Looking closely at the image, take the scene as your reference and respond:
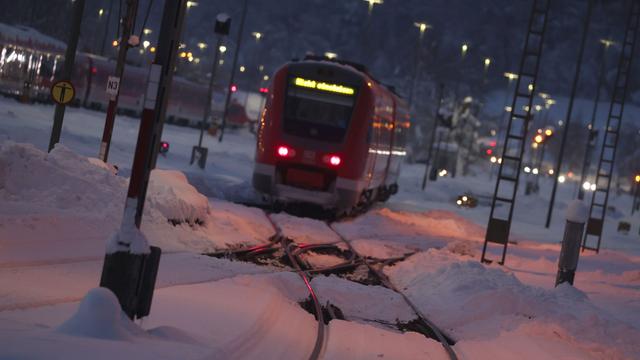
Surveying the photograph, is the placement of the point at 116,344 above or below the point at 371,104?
below

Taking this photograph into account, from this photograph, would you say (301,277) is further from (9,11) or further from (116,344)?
(9,11)

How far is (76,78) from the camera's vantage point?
50.3 meters

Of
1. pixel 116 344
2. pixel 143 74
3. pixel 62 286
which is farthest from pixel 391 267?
pixel 143 74

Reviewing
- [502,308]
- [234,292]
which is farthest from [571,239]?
[234,292]

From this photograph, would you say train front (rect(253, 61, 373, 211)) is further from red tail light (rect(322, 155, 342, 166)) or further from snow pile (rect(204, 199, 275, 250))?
snow pile (rect(204, 199, 275, 250))

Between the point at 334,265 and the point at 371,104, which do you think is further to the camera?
the point at 371,104

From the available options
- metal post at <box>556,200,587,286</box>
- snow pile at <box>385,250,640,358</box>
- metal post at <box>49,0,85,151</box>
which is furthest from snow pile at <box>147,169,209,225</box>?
metal post at <box>556,200,587,286</box>

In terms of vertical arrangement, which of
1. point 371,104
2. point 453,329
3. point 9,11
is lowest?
point 453,329

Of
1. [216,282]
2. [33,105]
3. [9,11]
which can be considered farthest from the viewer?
[9,11]

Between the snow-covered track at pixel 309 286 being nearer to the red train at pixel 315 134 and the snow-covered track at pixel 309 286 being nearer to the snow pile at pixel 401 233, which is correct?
the red train at pixel 315 134

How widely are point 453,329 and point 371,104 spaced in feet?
36.1

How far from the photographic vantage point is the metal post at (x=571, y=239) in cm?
1325

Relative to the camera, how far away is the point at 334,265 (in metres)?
14.3

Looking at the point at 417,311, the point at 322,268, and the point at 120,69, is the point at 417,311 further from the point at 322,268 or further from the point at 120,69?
the point at 120,69
